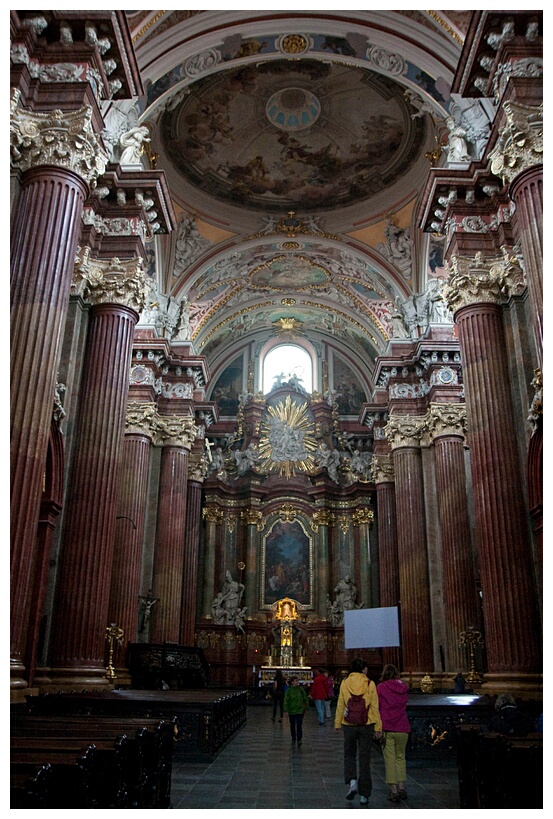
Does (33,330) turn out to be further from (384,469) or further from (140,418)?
(384,469)

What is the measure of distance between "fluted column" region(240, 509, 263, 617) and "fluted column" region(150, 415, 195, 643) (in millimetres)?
6717

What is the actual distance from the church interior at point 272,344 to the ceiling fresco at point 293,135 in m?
0.08

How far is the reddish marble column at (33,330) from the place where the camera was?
7230 mm

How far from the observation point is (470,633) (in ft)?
49.4

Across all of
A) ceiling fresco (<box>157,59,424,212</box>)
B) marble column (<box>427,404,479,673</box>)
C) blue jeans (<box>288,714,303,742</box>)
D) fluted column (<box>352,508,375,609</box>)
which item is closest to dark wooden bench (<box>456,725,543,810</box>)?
blue jeans (<box>288,714,303,742</box>)

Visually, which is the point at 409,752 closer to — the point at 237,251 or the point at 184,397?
the point at 184,397

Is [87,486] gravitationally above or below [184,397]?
below

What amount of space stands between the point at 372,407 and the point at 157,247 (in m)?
8.77

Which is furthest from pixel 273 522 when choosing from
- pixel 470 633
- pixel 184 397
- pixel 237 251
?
pixel 470 633

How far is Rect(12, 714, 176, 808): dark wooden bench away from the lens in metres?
4.12

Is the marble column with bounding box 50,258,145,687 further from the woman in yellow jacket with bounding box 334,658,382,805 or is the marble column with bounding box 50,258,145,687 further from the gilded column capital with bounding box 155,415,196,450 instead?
the gilded column capital with bounding box 155,415,196,450

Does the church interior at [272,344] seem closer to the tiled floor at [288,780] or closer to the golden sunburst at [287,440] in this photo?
the golden sunburst at [287,440]

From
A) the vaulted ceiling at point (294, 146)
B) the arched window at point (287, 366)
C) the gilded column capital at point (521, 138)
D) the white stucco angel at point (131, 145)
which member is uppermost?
the vaulted ceiling at point (294, 146)

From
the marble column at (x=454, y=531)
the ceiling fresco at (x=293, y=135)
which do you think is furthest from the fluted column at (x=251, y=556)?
the ceiling fresco at (x=293, y=135)
